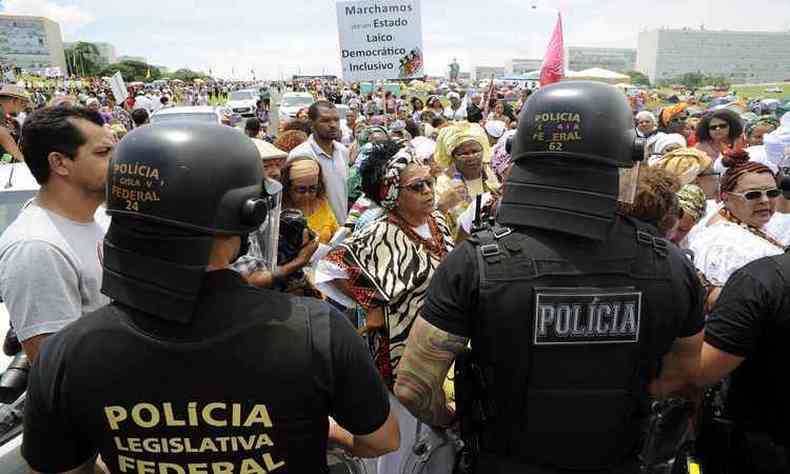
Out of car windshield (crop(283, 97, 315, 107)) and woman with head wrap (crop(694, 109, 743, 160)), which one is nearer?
woman with head wrap (crop(694, 109, 743, 160))

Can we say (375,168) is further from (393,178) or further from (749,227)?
(749,227)

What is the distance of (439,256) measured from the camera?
2783 millimetres

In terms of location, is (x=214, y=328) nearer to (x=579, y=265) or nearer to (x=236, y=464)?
(x=236, y=464)

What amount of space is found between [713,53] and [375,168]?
189 meters

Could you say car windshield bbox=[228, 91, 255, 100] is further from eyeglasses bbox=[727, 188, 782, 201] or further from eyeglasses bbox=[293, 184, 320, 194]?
eyeglasses bbox=[727, 188, 782, 201]

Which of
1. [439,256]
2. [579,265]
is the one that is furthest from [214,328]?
[439,256]

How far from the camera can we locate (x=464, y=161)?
4.22m

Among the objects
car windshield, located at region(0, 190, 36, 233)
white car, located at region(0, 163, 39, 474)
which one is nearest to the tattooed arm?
white car, located at region(0, 163, 39, 474)

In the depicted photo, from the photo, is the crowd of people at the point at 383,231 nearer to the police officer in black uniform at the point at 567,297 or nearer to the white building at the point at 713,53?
the police officer in black uniform at the point at 567,297

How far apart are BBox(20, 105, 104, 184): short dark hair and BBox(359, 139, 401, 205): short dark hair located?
1.37m

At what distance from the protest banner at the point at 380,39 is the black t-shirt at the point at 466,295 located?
5769 millimetres

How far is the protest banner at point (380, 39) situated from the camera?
6836 millimetres

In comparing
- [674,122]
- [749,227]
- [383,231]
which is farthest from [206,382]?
[674,122]

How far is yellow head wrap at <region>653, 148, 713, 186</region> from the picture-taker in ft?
12.7
